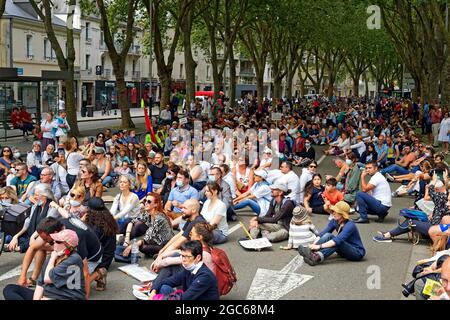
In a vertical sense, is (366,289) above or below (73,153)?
below

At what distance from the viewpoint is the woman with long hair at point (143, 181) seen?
525 inches

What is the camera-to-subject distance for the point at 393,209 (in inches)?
585

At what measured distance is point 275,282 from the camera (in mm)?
9023

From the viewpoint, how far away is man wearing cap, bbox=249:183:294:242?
1139 centimetres

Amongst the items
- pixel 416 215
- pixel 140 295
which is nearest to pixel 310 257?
pixel 416 215

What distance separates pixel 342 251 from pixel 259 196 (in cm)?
343

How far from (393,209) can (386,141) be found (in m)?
6.97

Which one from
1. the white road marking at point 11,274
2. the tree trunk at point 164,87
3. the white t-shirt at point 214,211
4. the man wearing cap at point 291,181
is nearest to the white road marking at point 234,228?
the man wearing cap at point 291,181

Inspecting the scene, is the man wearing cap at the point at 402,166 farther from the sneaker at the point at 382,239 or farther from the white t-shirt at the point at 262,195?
the sneaker at the point at 382,239

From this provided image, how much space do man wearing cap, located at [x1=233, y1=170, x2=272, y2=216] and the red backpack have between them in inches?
190

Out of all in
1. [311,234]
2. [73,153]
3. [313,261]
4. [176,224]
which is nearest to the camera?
[313,261]

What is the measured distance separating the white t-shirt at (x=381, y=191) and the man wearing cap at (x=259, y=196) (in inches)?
81.7
